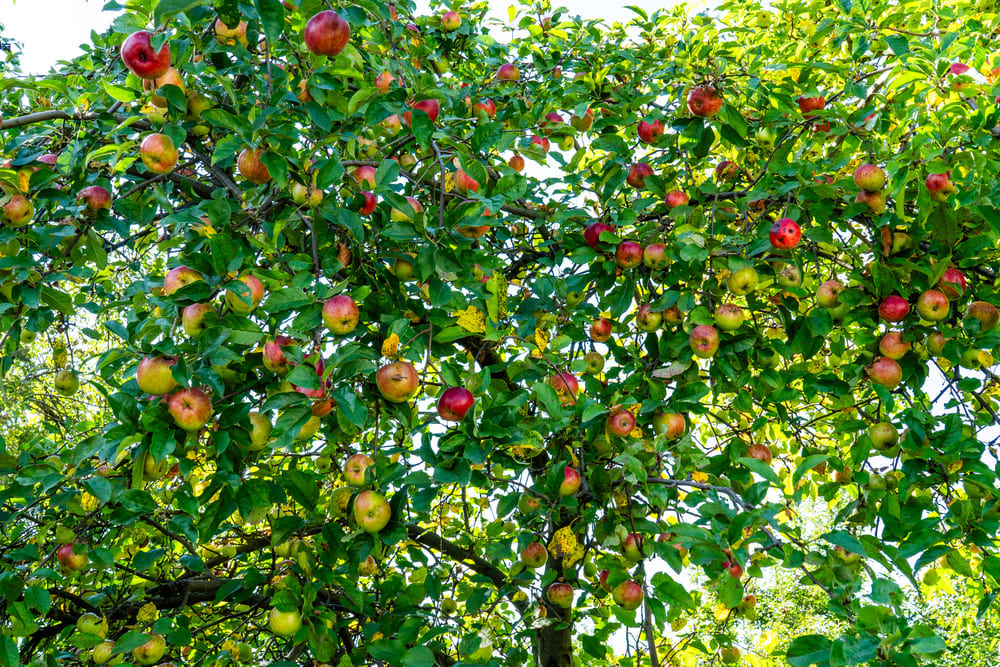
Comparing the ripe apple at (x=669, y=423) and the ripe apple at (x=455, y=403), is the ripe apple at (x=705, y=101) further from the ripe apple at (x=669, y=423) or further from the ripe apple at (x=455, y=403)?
the ripe apple at (x=455, y=403)

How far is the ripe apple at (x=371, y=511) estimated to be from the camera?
2096 millimetres

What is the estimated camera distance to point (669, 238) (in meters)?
2.80

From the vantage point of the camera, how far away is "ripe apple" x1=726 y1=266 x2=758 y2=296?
2.57m

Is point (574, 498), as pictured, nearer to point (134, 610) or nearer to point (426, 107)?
point (426, 107)

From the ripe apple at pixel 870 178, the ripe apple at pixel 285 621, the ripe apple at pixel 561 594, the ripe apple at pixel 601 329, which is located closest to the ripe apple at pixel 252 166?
the ripe apple at pixel 285 621

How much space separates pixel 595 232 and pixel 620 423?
0.81m

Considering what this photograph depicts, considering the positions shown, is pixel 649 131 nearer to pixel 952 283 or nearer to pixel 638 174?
pixel 638 174

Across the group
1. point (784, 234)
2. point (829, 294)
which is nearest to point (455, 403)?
point (784, 234)

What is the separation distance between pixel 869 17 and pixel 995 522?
225 centimetres

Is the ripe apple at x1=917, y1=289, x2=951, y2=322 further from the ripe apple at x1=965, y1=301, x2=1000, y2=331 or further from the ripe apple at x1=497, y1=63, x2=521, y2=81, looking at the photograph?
the ripe apple at x1=497, y1=63, x2=521, y2=81

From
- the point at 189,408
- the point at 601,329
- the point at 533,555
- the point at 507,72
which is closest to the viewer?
the point at 189,408

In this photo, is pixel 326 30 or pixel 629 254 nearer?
pixel 326 30

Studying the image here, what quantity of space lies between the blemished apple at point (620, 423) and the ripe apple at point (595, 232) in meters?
0.71

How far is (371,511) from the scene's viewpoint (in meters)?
2.10
